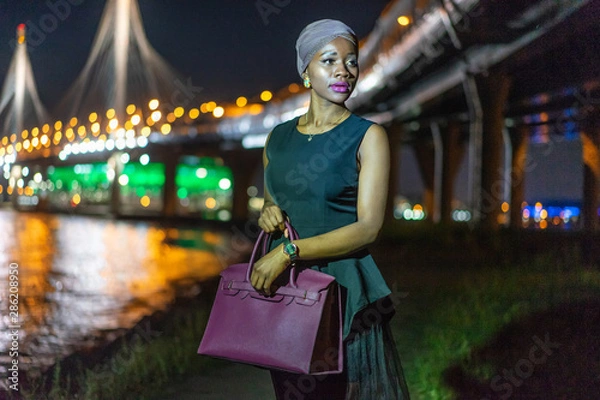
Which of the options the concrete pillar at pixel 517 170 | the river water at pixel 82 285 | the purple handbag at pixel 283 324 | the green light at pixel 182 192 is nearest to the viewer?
the purple handbag at pixel 283 324

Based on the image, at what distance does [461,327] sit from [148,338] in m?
3.12

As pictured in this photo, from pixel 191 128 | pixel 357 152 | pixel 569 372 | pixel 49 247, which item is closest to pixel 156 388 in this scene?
pixel 569 372

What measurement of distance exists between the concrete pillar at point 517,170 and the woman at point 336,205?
44.2 m

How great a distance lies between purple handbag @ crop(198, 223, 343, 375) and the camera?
2.32 metres

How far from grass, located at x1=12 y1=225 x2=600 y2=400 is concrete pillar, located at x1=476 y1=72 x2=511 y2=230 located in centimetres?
1882

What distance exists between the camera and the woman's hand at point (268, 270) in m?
2.38

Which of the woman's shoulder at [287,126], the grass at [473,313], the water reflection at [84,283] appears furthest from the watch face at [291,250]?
the water reflection at [84,283]

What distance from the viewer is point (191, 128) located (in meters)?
59.9

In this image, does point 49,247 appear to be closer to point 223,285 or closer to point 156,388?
point 156,388

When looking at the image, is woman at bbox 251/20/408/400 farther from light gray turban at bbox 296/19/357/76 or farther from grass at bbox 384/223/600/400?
grass at bbox 384/223/600/400

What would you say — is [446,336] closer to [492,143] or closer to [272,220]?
[272,220]

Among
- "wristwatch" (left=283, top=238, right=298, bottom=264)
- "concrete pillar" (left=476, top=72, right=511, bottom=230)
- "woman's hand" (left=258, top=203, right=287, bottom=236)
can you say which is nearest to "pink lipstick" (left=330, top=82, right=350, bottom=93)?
"woman's hand" (left=258, top=203, right=287, bottom=236)

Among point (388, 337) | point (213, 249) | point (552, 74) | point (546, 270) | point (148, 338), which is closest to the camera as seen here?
point (388, 337)

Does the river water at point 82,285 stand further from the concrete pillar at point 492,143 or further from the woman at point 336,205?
the concrete pillar at point 492,143
